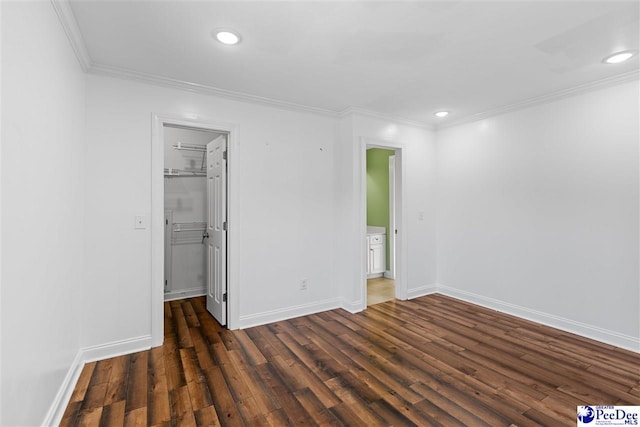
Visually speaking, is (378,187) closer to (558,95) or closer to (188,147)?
(558,95)

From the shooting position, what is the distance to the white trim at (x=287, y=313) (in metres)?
3.46

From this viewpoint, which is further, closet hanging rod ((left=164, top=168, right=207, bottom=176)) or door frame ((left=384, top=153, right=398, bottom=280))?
door frame ((left=384, top=153, right=398, bottom=280))

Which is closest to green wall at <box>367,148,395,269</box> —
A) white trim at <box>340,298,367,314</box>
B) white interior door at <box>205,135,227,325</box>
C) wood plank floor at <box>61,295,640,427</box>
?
white trim at <box>340,298,367,314</box>

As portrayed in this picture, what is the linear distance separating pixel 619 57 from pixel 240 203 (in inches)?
141

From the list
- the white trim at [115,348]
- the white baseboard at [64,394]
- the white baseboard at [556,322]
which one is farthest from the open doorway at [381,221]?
the white baseboard at [64,394]

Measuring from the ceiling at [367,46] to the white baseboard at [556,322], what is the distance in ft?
7.79

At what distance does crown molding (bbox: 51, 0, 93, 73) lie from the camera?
1.84 m

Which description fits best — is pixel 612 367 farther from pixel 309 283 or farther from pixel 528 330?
pixel 309 283

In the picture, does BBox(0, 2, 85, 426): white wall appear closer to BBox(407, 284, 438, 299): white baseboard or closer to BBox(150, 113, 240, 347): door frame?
BBox(150, 113, 240, 347): door frame

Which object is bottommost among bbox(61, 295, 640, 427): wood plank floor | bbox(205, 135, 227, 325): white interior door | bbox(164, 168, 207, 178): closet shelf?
bbox(61, 295, 640, 427): wood plank floor

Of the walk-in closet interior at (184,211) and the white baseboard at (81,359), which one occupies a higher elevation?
the walk-in closet interior at (184,211)

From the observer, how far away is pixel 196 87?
309 cm

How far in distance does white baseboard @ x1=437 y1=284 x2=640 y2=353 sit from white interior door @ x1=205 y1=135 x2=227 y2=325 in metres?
→ 3.18

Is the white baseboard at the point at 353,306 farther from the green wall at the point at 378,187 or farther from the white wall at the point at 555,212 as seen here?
the green wall at the point at 378,187
